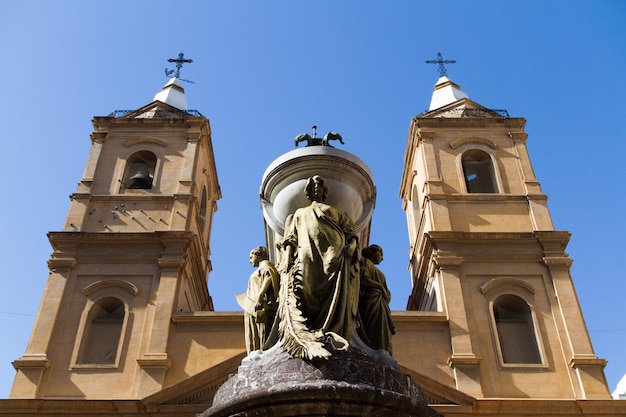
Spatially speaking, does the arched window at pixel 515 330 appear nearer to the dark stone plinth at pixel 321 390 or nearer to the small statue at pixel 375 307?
the small statue at pixel 375 307

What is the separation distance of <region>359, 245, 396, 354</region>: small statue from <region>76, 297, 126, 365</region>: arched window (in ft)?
41.1

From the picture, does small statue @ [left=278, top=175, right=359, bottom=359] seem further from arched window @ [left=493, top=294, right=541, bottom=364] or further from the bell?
the bell

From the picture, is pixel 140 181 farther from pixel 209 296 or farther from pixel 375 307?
pixel 375 307

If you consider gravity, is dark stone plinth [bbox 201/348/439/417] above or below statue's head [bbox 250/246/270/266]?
below

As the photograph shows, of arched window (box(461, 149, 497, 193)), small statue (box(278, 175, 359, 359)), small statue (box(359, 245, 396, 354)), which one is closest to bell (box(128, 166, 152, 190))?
arched window (box(461, 149, 497, 193))

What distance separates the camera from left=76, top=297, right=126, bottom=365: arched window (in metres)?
16.1

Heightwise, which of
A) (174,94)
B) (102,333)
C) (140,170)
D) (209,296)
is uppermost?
(174,94)

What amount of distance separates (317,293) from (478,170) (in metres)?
18.2

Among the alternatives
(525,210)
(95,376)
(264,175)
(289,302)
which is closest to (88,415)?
(95,376)

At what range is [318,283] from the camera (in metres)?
4.44

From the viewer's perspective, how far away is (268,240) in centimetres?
841

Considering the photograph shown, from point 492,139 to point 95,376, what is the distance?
1432 cm

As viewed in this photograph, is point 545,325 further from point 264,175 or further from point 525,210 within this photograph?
point 264,175

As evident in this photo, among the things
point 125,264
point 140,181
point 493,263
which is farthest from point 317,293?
point 140,181
